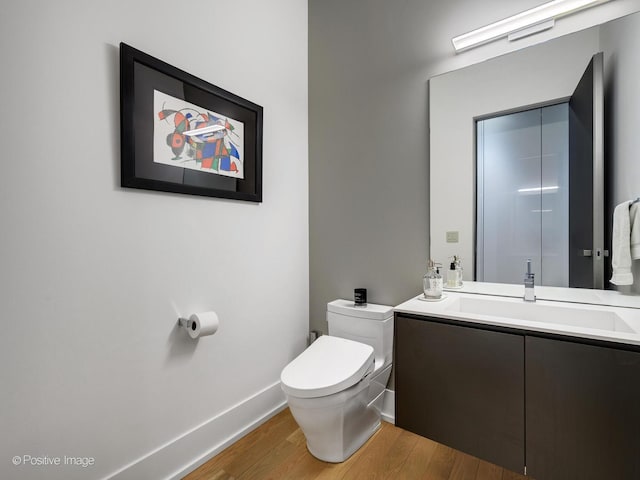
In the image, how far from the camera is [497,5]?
1.66 m

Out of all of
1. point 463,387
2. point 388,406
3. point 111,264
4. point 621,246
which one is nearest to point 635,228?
point 621,246

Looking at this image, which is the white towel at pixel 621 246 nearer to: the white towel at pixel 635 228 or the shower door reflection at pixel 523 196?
the white towel at pixel 635 228

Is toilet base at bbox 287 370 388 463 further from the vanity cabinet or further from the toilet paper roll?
the toilet paper roll

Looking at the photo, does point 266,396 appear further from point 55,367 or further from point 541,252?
point 541,252

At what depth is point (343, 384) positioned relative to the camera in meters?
1.46

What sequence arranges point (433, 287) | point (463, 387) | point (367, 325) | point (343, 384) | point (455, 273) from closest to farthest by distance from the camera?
point (463, 387) < point (343, 384) < point (433, 287) < point (455, 273) < point (367, 325)

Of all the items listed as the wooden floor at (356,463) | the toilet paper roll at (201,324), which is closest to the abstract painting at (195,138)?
the toilet paper roll at (201,324)

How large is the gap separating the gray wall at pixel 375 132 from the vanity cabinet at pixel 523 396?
69 cm

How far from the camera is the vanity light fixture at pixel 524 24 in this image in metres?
1.47

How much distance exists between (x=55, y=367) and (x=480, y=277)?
6.34 feet

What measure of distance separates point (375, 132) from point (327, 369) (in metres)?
1.46

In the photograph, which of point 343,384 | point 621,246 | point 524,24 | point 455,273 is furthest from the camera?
point 455,273

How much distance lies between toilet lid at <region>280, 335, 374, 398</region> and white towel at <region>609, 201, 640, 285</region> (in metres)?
1.15

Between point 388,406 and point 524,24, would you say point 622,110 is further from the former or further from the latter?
point 388,406
